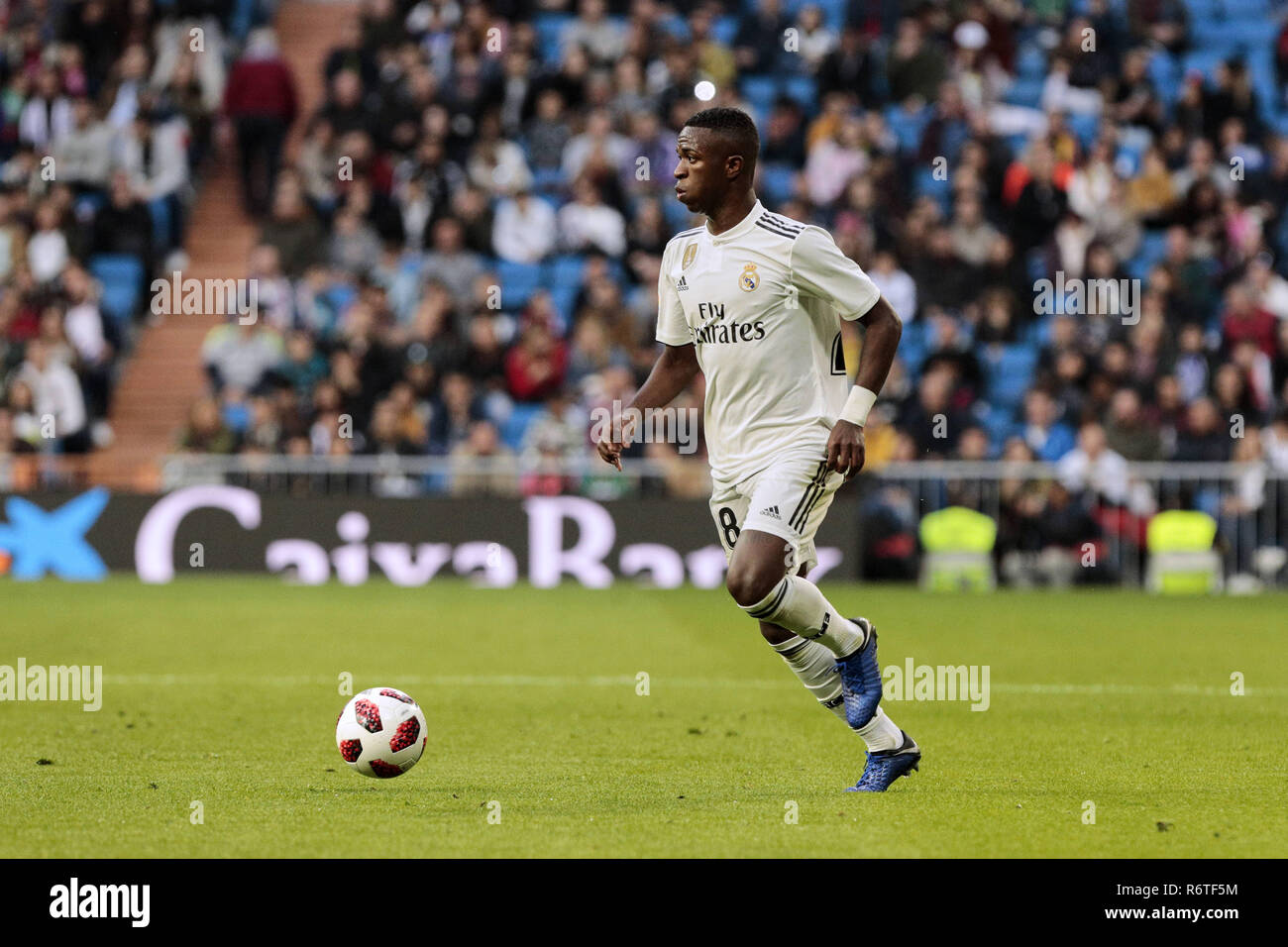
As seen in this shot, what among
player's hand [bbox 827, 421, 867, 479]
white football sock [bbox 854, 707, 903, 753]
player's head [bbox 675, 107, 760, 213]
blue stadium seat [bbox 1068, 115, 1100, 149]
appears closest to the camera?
player's hand [bbox 827, 421, 867, 479]

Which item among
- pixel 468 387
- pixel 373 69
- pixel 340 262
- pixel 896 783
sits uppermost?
pixel 373 69

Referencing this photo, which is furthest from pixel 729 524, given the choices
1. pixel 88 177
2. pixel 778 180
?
pixel 88 177

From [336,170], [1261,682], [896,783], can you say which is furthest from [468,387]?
[896,783]

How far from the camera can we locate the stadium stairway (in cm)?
2305

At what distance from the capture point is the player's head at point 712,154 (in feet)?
25.2

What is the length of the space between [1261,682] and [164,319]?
50.9ft

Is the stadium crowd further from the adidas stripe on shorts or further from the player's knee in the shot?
the player's knee

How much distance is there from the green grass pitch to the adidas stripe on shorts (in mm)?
947

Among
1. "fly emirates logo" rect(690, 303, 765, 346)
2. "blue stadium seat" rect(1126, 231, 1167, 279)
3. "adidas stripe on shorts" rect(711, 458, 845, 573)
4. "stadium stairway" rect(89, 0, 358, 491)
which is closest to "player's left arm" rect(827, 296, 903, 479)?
"adidas stripe on shorts" rect(711, 458, 845, 573)

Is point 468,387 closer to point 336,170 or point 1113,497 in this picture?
point 336,170

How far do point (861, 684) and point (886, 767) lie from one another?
0.32 m

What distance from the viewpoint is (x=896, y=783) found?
797 centimetres

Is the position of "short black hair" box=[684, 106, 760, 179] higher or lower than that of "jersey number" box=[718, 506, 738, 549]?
higher

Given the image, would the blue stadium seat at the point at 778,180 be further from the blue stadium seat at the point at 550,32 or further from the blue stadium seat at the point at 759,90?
the blue stadium seat at the point at 550,32
